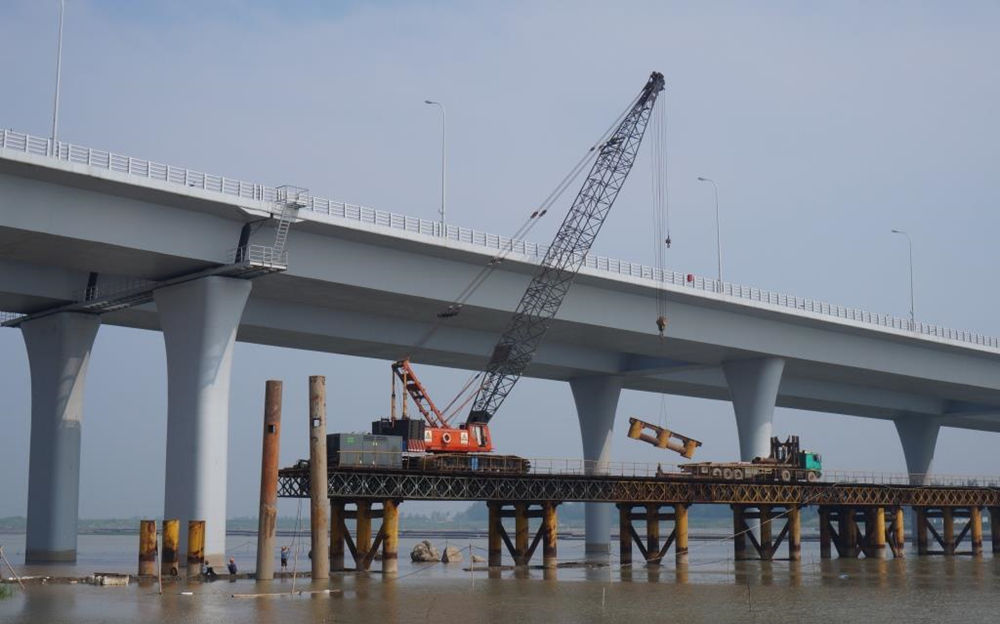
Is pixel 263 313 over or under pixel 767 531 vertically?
over

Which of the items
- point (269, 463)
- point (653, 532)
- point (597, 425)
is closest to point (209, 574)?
point (269, 463)

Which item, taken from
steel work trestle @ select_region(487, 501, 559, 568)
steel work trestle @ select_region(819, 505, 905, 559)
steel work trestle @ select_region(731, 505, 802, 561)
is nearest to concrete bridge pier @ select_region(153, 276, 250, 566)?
steel work trestle @ select_region(487, 501, 559, 568)

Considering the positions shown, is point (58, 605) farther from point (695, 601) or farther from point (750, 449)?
point (750, 449)

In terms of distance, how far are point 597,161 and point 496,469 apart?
87.9 feet

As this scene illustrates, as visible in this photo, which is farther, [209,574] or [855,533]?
[855,533]

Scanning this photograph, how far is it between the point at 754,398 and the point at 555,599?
171 ft

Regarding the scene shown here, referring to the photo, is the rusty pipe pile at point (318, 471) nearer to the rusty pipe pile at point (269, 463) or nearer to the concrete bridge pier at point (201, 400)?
the rusty pipe pile at point (269, 463)

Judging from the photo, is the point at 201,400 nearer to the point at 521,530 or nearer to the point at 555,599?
the point at 521,530

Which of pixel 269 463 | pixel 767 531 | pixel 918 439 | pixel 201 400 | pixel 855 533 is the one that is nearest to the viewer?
pixel 269 463

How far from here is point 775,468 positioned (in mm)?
84750

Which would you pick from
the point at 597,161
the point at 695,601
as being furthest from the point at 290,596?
the point at 597,161

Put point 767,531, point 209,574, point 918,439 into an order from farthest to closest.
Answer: point 918,439
point 767,531
point 209,574

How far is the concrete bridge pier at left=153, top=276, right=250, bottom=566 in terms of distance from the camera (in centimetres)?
6172

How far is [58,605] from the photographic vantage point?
140 ft
